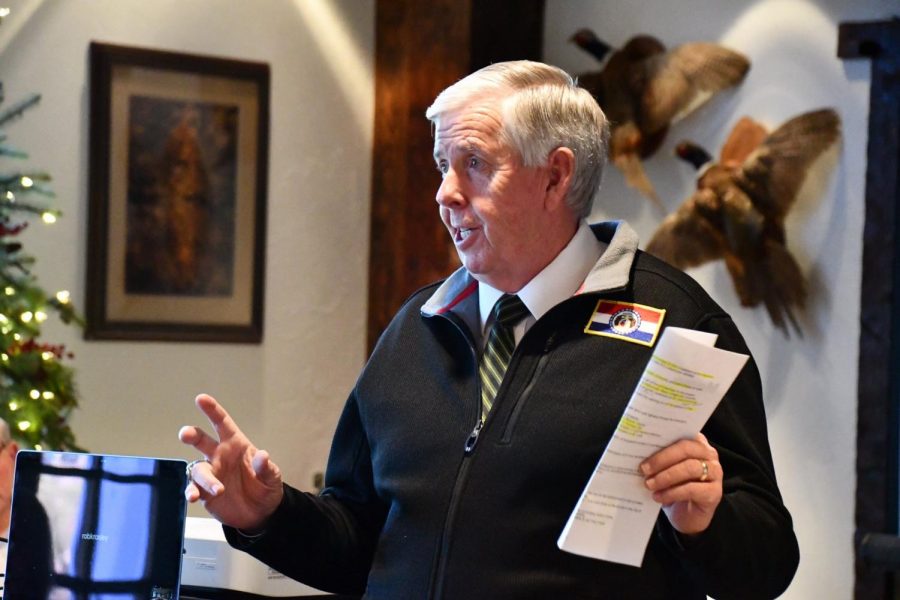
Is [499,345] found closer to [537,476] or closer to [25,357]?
[537,476]

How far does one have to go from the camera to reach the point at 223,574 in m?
2.17

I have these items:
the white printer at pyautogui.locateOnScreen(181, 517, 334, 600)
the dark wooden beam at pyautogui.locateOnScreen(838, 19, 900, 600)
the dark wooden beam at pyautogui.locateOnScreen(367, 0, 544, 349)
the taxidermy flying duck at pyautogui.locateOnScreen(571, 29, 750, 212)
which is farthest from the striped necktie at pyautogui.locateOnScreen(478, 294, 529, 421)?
the dark wooden beam at pyautogui.locateOnScreen(367, 0, 544, 349)

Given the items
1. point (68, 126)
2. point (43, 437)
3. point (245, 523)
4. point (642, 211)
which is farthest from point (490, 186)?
point (68, 126)

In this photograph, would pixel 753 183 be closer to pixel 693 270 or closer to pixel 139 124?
pixel 693 270

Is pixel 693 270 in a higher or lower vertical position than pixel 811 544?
higher

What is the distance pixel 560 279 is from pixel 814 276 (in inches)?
104

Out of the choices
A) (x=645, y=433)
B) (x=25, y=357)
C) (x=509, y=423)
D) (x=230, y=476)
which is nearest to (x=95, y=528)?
(x=230, y=476)

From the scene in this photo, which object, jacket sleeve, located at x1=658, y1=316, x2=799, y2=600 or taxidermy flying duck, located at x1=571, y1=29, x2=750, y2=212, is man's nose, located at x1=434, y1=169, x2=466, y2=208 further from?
taxidermy flying duck, located at x1=571, y1=29, x2=750, y2=212

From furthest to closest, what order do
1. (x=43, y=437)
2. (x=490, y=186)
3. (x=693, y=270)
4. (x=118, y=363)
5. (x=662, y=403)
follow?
(x=118, y=363) → (x=693, y=270) → (x=43, y=437) → (x=490, y=186) → (x=662, y=403)

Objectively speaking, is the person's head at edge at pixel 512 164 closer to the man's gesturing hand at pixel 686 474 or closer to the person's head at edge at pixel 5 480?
the man's gesturing hand at pixel 686 474

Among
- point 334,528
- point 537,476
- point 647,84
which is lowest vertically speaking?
point 334,528

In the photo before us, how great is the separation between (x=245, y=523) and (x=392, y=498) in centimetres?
22

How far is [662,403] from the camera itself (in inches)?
58.0

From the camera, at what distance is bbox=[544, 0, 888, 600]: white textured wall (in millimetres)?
4234
